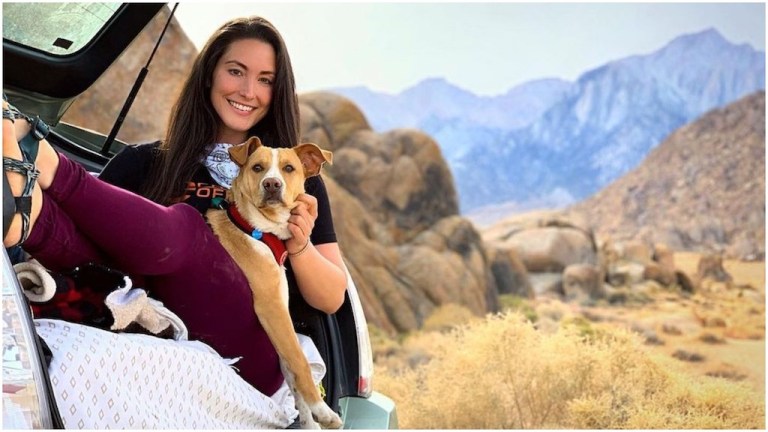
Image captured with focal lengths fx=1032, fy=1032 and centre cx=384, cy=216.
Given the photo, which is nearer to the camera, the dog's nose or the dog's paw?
the dog's nose

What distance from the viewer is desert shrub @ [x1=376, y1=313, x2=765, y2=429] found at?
4.80 metres

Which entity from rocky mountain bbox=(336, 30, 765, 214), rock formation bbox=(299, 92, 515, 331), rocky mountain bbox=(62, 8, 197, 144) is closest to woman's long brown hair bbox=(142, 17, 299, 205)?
rocky mountain bbox=(62, 8, 197, 144)

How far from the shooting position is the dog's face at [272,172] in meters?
1.88

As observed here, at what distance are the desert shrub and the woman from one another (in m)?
2.87

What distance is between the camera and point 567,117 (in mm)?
34125

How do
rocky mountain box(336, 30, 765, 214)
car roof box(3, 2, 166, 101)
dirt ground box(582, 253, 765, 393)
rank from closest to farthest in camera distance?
car roof box(3, 2, 166, 101), dirt ground box(582, 253, 765, 393), rocky mountain box(336, 30, 765, 214)

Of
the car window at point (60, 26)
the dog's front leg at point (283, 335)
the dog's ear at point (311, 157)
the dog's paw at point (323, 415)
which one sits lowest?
the dog's paw at point (323, 415)

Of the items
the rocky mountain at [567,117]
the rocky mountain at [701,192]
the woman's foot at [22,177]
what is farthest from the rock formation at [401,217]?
the rocky mountain at [567,117]

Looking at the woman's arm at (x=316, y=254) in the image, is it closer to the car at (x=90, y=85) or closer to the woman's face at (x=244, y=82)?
the car at (x=90, y=85)

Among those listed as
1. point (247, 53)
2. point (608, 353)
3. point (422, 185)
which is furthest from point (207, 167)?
point (422, 185)

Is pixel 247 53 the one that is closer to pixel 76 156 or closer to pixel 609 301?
pixel 76 156

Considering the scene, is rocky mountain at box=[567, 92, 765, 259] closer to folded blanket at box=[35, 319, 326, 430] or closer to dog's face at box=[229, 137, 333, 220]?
dog's face at box=[229, 137, 333, 220]

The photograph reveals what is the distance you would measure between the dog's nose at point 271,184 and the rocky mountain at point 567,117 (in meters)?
29.2

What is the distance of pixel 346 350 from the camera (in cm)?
228
